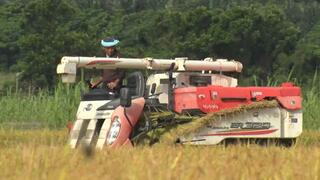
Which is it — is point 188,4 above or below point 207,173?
below

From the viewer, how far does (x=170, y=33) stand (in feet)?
177

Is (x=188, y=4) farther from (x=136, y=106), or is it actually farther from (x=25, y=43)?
(x=136, y=106)

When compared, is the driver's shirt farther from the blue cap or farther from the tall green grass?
the tall green grass

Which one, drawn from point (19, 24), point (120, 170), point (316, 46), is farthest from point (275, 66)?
point (120, 170)

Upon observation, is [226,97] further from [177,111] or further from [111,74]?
[111,74]

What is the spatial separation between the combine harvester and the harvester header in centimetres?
1

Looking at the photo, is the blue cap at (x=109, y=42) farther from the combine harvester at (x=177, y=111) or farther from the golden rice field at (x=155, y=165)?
the golden rice field at (x=155, y=165)

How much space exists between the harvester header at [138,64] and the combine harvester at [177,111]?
14 millimetres

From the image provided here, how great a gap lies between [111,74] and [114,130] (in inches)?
60.6

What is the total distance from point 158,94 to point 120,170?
17.6ft

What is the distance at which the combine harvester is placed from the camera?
345 inches

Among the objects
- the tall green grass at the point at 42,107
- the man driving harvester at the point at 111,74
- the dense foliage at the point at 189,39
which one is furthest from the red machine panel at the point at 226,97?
the dense foliage at the point at 189,39

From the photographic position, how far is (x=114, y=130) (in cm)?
860

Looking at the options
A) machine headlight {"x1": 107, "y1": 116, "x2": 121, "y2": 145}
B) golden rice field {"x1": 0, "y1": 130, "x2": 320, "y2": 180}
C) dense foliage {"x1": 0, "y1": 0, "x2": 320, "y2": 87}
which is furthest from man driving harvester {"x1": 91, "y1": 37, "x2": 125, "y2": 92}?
dense foliage {"x1": 0, "y1": 0, "x2": 320, "y2": 87}
